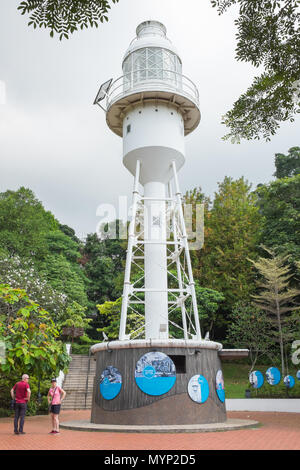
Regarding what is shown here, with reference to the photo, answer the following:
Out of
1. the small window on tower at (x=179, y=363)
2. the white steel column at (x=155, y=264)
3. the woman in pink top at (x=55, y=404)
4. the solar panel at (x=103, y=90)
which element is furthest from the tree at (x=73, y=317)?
the woman in pink top at (x=55, y=404)

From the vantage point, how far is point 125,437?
1160 cm

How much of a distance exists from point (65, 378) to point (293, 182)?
72.0 feet

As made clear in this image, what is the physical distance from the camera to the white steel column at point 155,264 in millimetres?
17719

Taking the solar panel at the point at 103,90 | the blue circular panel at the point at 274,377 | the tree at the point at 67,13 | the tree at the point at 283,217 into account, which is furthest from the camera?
the tree at the point at 283,217

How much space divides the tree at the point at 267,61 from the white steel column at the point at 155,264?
1168cm

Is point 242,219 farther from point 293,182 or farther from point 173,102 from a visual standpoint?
point 173,102

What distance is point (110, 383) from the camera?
14.8 metres

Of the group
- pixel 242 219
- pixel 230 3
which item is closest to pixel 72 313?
pixel 242 219

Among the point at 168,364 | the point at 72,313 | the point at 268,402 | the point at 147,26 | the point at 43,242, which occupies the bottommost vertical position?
the point at 268,402

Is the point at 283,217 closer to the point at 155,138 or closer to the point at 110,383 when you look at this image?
the point at 155,138

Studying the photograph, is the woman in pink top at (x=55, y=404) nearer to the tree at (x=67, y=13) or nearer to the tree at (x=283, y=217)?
the tree at (x=67, y=13)

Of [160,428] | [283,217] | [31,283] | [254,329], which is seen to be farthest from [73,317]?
[160,428]

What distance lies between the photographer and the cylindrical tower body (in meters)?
18.7
